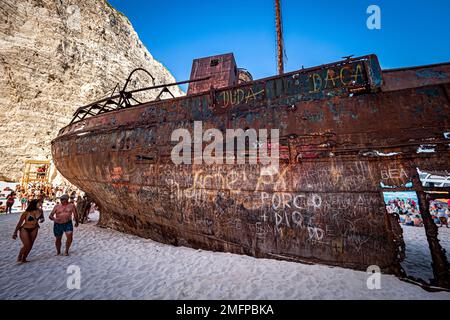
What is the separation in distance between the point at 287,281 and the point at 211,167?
2303mm

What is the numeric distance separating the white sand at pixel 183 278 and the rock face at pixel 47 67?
26021 millimetres

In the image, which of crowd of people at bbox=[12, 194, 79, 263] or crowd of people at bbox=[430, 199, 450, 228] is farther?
crowd of people at bbox=[430, 199, 450, 228]

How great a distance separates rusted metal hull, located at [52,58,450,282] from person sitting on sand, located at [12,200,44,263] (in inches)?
64.9

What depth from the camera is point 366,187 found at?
299 centimetres

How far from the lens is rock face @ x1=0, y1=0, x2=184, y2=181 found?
2261 cm

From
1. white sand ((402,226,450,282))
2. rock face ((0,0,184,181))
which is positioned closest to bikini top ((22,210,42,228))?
white sand ((402,226,450,282))

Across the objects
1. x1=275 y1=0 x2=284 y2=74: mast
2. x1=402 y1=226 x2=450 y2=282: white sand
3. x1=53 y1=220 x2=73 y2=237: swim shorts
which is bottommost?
x1=402 y1=226 x2=450 y2=282: white sand

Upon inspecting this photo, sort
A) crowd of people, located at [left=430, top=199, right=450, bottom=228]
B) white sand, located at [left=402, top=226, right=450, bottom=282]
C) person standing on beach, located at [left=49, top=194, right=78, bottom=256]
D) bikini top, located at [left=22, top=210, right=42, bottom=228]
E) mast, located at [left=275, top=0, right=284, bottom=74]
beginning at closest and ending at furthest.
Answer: white sand, located at [left=402, top=226, right=450, bottom=282]
bikini top, located at [left=22, top=210, right=42, bottom=228]
person standing on beach, located at [left=49, top=194, right=78, bottom=256]
crowd of people, located at [left=430, top=199, right=450, bottom=228]
mast, located at [left=275, top=0, right=284, bottom=74]

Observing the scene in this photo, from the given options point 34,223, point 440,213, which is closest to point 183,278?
point 34,223

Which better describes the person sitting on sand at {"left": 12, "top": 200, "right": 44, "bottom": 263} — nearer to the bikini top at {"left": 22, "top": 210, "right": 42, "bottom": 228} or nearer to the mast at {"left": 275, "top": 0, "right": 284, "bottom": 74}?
the bikini top at {"left": 22, "top": 210, "right": 42, "bottom": 228}

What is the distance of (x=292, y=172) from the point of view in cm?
344

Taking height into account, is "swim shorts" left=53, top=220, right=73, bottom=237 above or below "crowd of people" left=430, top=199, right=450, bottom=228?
above

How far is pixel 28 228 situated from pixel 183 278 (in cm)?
364
